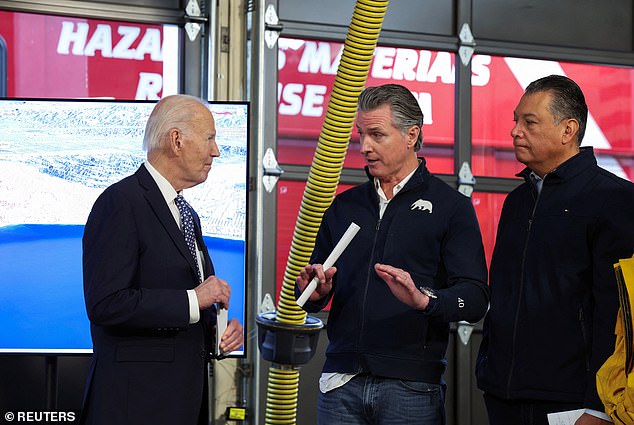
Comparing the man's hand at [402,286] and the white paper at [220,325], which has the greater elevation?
the man's hand at [402,286]

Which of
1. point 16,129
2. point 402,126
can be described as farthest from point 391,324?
point 16,129

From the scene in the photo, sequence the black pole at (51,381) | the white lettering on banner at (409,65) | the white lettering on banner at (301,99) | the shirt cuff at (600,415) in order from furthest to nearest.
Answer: the white lettering on banner at (409,65) → the white lettering on banner at (301,99) → the black pole at (51,381) → the shirt cuff at (600,415)

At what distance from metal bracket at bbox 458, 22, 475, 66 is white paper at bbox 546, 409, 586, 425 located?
3301 millimetres

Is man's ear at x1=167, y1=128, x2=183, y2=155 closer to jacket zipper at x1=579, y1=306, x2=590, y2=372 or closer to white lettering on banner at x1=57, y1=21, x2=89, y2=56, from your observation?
jacket zipper at x1=579, y1=306, x2=590, y2=372

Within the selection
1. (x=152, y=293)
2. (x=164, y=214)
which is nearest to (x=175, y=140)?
(x=164, y=214)

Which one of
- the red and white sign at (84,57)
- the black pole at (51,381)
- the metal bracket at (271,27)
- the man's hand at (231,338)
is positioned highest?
the metal bracket at (271,27)

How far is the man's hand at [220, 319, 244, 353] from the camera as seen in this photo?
2.64m

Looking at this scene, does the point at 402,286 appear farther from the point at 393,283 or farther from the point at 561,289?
the point at 561,289

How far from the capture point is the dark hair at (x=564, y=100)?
2.76 meters

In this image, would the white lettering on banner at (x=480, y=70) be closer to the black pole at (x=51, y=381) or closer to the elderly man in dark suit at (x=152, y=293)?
the black pole at (x=51, y=381)

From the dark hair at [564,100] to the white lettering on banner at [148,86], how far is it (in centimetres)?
274

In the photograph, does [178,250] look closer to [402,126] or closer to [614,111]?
[402,126]

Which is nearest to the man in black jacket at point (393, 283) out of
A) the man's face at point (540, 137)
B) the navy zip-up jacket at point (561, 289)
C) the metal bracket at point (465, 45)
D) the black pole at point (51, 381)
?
the navy zip-up jacket at point (561, 289)

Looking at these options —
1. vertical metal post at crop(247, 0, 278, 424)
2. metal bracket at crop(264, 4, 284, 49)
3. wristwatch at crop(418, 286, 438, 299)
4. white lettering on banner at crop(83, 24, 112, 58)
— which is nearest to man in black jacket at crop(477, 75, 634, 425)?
wristwatch at crop(418, 286, 438, 299)
